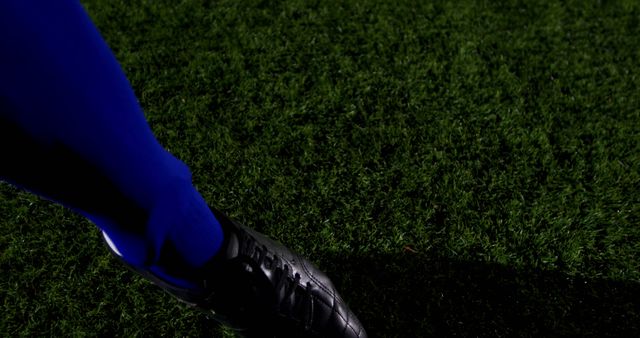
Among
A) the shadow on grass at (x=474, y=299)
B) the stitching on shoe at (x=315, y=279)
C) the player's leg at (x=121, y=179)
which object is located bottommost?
the shadow on grass at (x=474, y=299)

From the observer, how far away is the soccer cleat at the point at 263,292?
1.10 m

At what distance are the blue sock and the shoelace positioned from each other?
22 cm

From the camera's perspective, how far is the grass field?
1.44 metres

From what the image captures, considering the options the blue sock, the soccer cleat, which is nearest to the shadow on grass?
the soccer cleat

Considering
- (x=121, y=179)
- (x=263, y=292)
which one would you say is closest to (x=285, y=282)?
(x=263, y=292)

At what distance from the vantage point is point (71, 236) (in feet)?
5.10

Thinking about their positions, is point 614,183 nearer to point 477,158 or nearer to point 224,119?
point 477,158

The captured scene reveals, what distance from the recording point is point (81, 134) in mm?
Answer: 738

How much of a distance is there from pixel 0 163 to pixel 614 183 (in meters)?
1.67

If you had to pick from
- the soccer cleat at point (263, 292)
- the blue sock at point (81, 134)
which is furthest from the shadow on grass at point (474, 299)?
the blue sock at point (81, 134)

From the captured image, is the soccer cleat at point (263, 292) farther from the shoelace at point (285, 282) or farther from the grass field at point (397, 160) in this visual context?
the grass field at point (397, 160)

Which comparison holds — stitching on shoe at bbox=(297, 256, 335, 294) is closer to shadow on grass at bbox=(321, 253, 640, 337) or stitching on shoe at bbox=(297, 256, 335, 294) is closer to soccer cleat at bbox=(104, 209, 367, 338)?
soccer cleat at bbox=(104, 209, 367, 338)

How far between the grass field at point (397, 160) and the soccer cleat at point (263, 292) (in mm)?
187

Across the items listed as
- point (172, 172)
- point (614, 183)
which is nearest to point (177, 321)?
point (172, 172)
